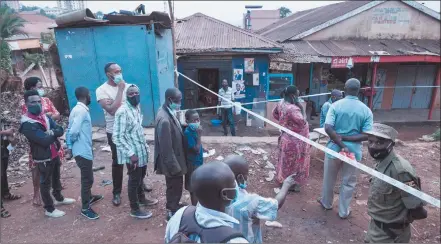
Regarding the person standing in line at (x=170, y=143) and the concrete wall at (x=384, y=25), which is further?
the concrete wall at (x=384, y=25)

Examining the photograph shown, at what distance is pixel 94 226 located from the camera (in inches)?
133

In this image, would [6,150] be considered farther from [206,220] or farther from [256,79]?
[256,79]

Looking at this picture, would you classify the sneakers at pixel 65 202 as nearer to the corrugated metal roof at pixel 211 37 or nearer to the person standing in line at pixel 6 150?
the person standing in line at pixel 6 150

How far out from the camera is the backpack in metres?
1.22

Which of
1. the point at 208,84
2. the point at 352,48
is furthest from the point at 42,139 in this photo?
the point at 352,48

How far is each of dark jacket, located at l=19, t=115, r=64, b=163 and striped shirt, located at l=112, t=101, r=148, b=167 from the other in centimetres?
73

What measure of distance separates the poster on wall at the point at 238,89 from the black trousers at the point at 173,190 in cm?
689

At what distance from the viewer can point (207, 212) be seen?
52.5 inches

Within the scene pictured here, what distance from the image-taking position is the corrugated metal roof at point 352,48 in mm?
9484

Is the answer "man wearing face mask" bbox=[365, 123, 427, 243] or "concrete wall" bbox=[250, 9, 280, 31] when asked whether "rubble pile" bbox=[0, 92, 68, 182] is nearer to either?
"man wearing face mask" bbox=[365, 123, 427, 243]

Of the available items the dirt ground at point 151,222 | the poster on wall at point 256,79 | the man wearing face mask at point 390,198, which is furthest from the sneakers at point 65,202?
the poster on wall at point 256,79

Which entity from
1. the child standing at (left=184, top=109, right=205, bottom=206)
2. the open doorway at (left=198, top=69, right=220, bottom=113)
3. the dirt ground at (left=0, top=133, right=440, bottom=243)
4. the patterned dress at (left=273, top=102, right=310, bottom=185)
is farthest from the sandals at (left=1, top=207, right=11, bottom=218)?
the open doorway at (left=198, top=69, right=220, bottom=113)

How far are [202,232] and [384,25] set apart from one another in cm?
1292

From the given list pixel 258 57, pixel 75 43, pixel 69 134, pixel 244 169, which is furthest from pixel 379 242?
pixel 258 57
